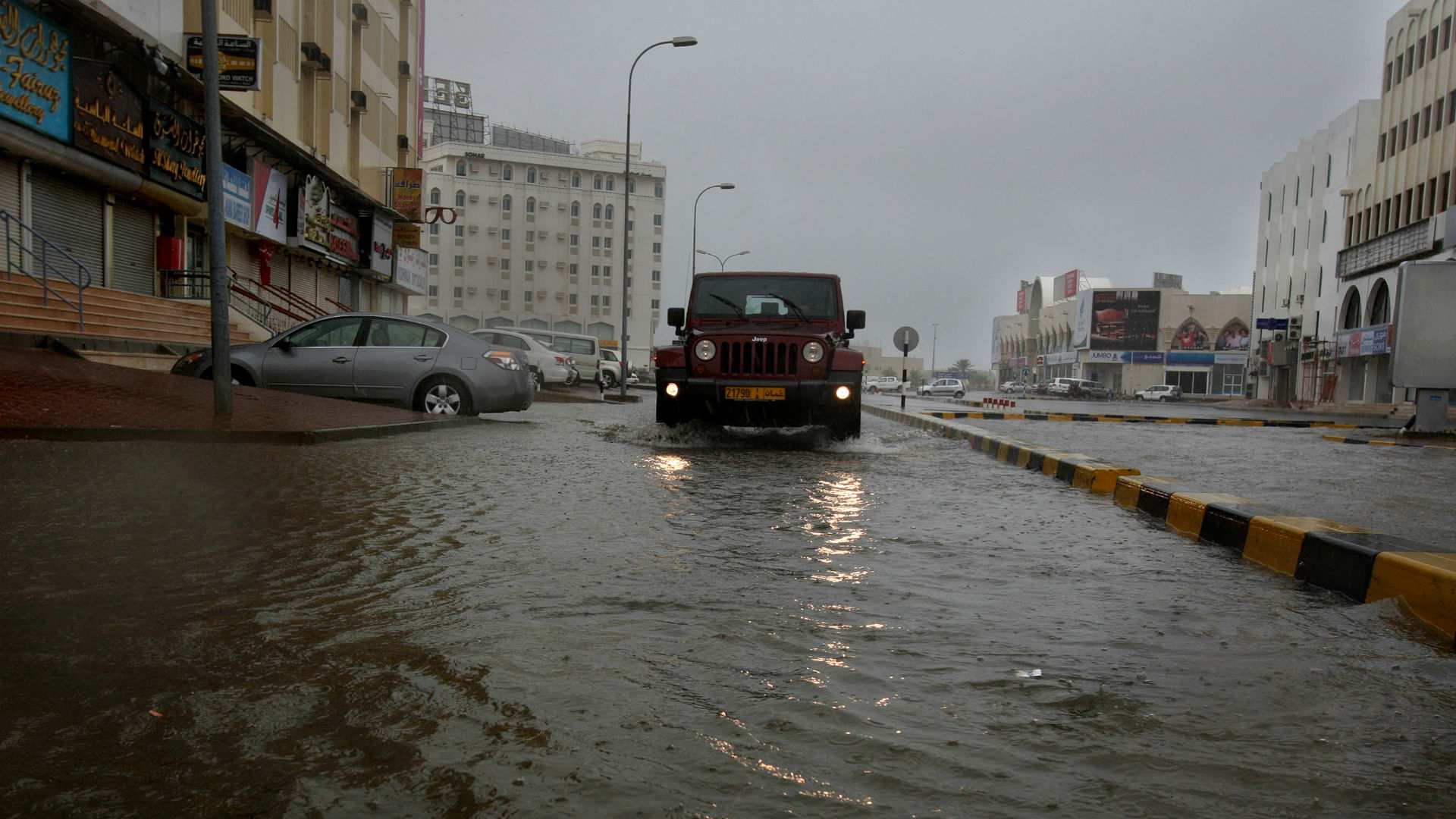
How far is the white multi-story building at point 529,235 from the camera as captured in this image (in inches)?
3871

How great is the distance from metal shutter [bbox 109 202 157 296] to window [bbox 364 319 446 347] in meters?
10.6

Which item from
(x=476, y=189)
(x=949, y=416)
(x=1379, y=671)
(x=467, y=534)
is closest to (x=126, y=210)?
(x=949, y=416)

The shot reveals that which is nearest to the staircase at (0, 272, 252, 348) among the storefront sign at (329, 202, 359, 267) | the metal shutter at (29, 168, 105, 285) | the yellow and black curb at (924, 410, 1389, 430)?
the metal shutter at (29, 168, 105, 285)

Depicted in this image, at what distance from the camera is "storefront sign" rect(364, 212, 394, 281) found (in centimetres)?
3700

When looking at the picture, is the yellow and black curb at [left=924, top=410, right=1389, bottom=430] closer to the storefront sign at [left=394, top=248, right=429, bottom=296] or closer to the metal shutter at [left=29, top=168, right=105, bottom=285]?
the metal shutter at [left=29, top=168, right=105, bottom=285]

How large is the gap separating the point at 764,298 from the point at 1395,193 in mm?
43339

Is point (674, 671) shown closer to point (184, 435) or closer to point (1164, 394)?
point (184, 435)

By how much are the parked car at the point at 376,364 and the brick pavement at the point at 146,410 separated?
55 cm

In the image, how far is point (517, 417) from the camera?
16.8 meters

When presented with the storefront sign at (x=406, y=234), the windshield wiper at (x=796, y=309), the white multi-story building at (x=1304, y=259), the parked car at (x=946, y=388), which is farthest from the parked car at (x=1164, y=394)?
the windshield wiper at (x=796, y=309)

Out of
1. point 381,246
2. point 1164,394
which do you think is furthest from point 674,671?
point 1164,394

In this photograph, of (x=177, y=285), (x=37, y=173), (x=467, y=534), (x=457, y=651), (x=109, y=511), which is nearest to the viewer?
(x=457, y=651)

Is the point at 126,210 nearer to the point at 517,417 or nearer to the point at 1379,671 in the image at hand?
the point at 517,417

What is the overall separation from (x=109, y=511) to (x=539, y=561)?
2.72m
